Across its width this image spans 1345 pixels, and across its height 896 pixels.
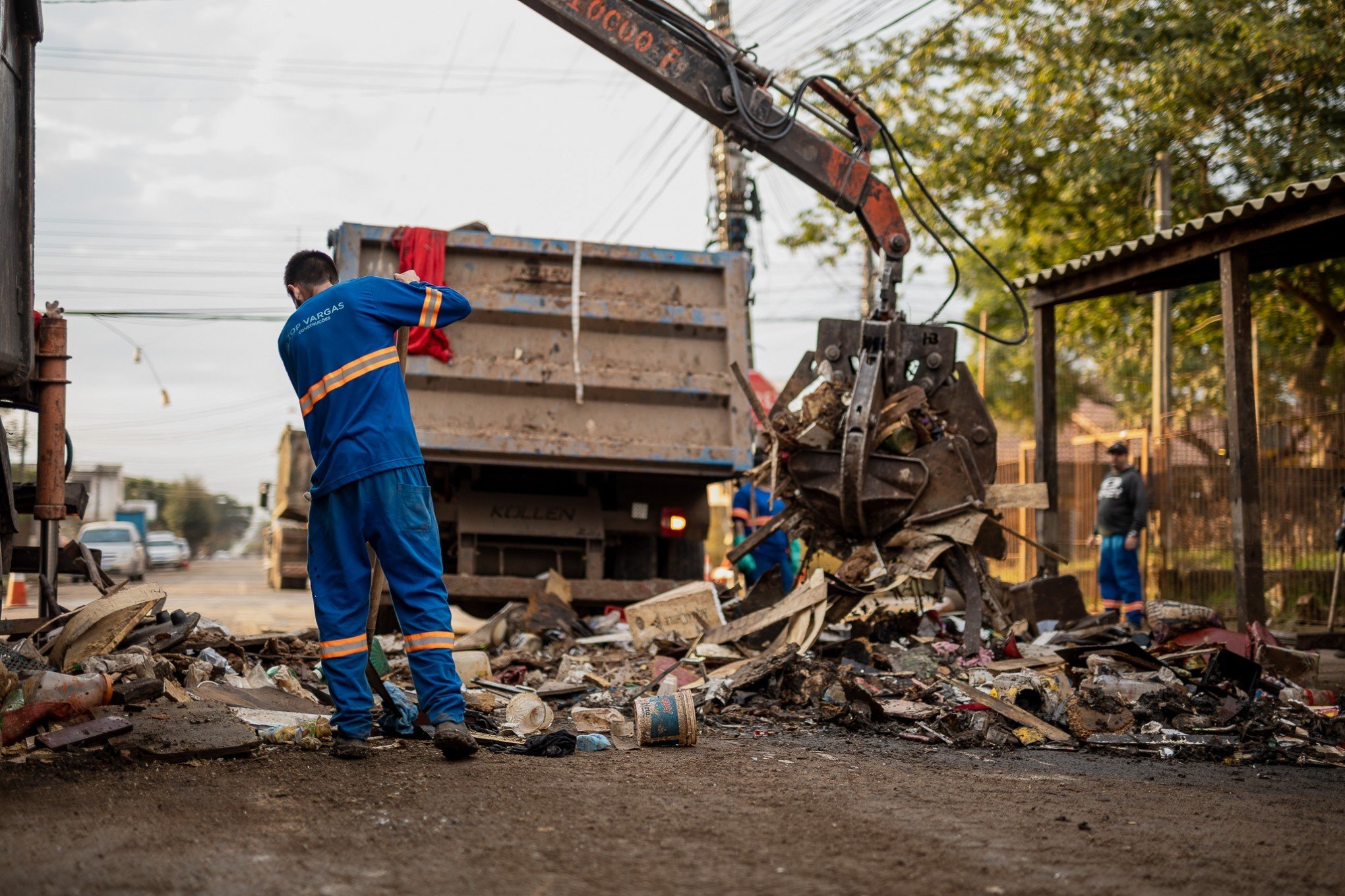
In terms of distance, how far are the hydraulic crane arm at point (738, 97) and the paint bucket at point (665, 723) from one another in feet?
11.1

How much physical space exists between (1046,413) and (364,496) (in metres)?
6.54

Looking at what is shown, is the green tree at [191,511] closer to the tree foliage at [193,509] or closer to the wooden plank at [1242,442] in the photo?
the tree foliage at [193,509]

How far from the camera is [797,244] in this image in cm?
1905

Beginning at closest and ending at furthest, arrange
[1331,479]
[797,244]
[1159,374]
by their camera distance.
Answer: [1331,479] → [1159,374] → [797,244]

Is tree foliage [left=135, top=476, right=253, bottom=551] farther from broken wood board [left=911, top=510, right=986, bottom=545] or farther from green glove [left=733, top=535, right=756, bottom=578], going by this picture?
broken wood board [left=911, top=510, right=986, bottom=545]

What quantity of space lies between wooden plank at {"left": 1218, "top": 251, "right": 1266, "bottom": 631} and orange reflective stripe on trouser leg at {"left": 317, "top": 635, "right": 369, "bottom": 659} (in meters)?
5.28

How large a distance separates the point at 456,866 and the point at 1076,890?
122 centimetres

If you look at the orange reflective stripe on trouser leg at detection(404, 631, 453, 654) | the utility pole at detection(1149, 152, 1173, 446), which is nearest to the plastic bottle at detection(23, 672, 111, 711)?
the orange reflective stripe on trouser leg at detection(404, 631, 453, 654)

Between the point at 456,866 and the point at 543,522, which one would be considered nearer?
the point at 456,866

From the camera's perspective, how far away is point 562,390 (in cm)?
738

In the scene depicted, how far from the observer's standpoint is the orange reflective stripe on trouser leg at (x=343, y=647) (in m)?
3.95

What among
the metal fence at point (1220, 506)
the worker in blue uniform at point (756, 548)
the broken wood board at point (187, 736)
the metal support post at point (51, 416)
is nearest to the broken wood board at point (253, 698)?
the broken wood board at point (187, 736)

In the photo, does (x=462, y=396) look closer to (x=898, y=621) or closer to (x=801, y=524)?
(x=801, y=524)

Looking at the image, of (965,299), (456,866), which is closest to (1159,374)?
(456,866)
